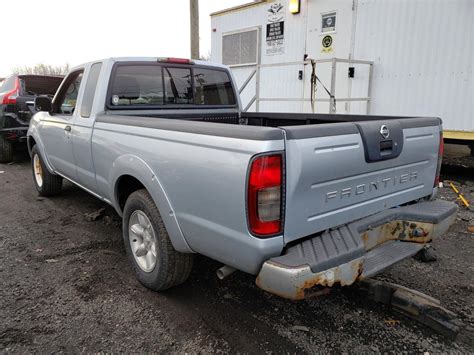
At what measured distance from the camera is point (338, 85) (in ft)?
26.9

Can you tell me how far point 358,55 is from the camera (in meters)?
7.68

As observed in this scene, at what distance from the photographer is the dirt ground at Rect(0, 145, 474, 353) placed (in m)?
2.48

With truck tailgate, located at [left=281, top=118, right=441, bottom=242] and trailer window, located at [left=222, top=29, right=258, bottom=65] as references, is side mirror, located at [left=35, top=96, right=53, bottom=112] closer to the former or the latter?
truck tailgate, located at [left=281, top=118, right=441, bottom=242]

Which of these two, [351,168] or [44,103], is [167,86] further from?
[351,168]

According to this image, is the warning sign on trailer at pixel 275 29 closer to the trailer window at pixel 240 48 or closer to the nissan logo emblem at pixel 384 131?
the trailer window at pixel 240 48

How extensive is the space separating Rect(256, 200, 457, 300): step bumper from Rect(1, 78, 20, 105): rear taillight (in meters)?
7.84

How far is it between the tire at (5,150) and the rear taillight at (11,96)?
887 millimetres

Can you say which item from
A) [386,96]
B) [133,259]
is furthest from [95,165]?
[386,96]

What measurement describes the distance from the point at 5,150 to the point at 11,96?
1.25m

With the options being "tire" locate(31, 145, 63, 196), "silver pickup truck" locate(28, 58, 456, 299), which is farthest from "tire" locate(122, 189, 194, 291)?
"tire" locate(31, 145, 63, 196)

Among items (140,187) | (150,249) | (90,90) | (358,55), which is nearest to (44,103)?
(90,90)

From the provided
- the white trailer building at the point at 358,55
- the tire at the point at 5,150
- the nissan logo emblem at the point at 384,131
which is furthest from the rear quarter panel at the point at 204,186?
the tire at the point at 5,150

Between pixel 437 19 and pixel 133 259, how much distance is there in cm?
630

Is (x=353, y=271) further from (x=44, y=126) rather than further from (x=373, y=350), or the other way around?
(x=44, y=126)
